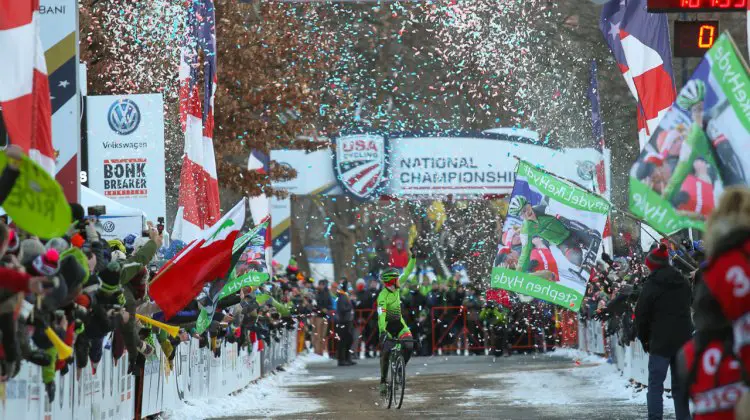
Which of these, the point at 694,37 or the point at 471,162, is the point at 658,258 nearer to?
the point at 694,37

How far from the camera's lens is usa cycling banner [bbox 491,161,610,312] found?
1992 cm

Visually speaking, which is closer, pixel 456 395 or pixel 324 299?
pixel 456 395

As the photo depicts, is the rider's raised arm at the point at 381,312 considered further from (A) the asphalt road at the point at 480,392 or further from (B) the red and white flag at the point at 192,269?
(B) the red and white flag at the point at 192,269

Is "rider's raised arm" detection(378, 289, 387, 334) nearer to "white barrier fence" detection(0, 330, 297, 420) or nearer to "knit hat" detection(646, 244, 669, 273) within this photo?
"white barrier fence" detection(0, 330, 297, 420)

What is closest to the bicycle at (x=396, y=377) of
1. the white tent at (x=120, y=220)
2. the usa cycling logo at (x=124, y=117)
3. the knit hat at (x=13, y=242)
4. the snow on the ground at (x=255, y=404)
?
the snow on the ground at (x=255, y=404)

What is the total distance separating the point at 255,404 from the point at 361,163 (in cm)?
1522

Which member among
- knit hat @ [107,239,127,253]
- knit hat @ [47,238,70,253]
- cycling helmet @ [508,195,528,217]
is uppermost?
cycling helmet @ [508,195,528,217]

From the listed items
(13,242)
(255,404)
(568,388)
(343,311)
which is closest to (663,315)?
(13,242)

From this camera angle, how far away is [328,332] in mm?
41812

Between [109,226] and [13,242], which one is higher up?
[109,226]

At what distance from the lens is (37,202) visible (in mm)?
9164

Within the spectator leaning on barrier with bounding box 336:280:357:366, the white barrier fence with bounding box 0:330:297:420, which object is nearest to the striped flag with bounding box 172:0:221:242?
the white barrier fence with bounding box 0:330:297:420

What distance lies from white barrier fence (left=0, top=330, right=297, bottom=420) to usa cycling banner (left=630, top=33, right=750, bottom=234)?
4039 millimetres

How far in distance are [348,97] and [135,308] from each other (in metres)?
33.6
